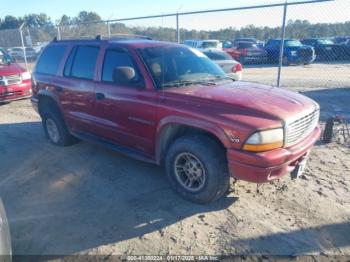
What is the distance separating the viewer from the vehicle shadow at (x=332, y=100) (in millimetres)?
7516

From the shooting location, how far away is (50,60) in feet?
17.9

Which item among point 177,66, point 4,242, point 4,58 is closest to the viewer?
point 4,242

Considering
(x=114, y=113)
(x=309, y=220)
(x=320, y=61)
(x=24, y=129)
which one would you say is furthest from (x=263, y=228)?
(x=320, y=61)

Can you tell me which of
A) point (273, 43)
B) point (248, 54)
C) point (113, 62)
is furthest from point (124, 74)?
point (273, 43)

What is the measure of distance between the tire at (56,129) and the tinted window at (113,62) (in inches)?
63.4

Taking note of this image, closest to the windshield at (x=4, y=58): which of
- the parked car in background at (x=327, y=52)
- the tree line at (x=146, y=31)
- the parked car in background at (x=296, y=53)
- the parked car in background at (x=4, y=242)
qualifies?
the tree line at (x=146, y=31)

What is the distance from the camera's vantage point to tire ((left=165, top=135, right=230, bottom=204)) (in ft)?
10.8

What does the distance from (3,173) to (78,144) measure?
1.44m

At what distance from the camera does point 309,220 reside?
327cm

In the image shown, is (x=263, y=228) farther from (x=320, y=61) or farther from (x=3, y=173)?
(x=320, y=61)

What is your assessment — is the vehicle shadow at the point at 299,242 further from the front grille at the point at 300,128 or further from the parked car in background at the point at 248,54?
the parked car in background at the point at 248,54

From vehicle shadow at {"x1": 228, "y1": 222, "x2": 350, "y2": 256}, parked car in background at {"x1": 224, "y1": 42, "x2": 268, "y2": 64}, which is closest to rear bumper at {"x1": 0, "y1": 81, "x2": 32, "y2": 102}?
vehicle shadow at {"x1": 228, "y1": 222, "x2": 350, "y2": 256}

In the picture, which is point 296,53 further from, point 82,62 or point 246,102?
point 246,102

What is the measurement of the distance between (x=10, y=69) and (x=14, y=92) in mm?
742
